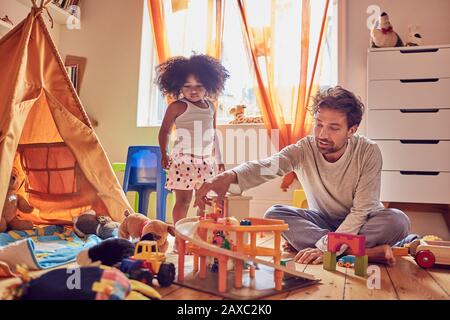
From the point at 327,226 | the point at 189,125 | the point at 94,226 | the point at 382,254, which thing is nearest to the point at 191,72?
the point at 189,125

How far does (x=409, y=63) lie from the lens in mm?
2250

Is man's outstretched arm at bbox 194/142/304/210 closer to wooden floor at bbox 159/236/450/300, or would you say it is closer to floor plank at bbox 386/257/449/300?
wooden floor at bbox 159/236/450/300

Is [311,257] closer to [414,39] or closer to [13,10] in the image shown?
[414,39]

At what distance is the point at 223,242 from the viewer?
1055mm

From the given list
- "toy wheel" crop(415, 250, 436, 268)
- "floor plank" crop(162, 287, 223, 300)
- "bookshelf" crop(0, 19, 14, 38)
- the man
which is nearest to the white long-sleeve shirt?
the man

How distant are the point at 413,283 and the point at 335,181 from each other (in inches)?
19.4

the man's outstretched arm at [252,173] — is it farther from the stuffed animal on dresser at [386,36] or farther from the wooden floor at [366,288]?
the stuffed animal on dresser at [386,36]

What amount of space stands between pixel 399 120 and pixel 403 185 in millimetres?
354

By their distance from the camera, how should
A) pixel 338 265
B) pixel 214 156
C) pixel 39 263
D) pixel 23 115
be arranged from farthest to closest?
pixel 214 156, pixel 23 115, pixel 338 265, pixel 39 263

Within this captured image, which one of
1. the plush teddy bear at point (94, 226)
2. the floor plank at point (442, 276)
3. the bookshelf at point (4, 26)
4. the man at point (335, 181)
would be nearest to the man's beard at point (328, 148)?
the man at point (335, 181)

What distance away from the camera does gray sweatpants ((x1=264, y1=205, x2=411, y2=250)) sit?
146cm

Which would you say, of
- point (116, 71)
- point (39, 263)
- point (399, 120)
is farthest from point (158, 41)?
point (39, 263)
